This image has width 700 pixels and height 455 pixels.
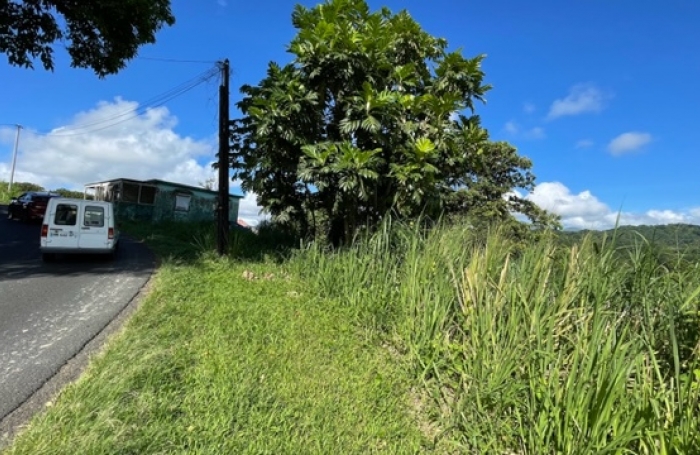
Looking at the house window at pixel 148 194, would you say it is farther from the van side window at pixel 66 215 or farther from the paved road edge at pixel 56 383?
the paved road edge at pixel 56 383

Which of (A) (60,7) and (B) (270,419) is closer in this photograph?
(B) (270,419)

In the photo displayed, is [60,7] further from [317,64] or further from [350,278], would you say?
[350,278]

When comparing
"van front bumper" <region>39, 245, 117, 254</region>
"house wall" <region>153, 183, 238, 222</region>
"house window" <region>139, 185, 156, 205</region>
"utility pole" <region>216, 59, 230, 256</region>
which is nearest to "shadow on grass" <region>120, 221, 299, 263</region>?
"utility pole" <region>216, 59, 230, 256</region>

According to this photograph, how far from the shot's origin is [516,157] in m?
22.5

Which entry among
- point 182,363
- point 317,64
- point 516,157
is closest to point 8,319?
point 182,363

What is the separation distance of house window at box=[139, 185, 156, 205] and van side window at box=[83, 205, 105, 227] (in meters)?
18.8

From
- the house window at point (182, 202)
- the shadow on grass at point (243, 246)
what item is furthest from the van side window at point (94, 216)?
the house window at point (182, 202)

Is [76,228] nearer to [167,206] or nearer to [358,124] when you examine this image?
[358,124]

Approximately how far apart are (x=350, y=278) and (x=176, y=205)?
25.4 meters

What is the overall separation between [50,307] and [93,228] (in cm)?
472

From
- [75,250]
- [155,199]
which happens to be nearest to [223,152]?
[75,250]

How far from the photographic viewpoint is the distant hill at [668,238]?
3.76 m

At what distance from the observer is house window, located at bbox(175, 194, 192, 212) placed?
28991 mm

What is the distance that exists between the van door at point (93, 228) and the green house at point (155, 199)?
16.9 metres
